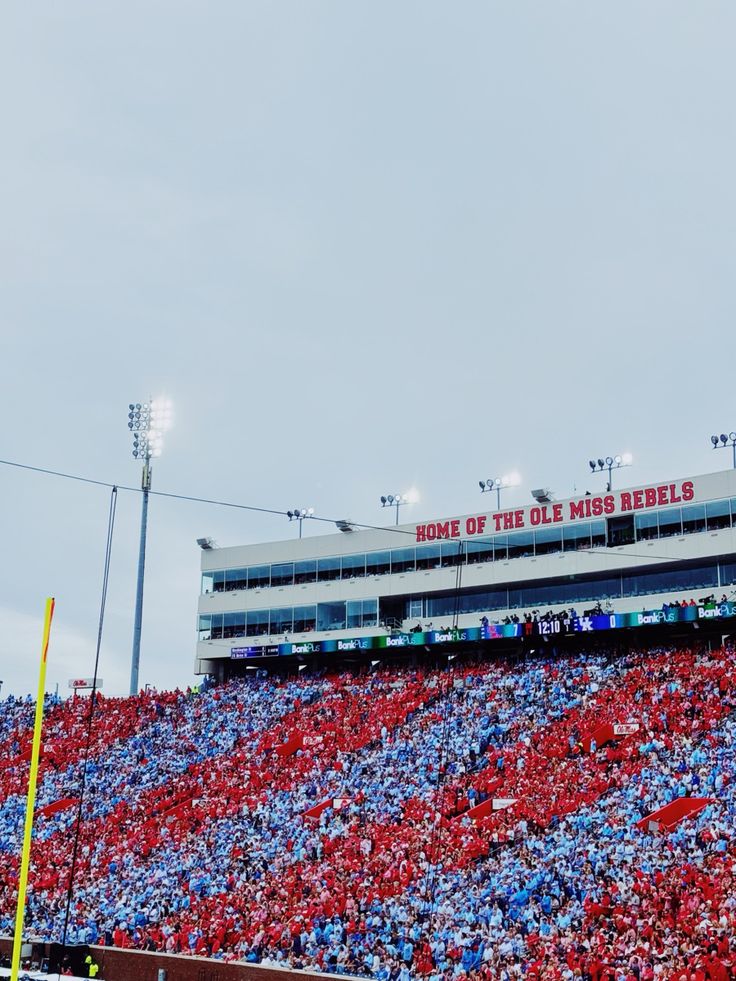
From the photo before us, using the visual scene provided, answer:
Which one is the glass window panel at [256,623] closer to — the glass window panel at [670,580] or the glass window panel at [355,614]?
the glass window panel at [355,614]

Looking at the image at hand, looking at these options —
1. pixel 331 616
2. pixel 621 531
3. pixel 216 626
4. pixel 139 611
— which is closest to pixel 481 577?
pixel 621 531

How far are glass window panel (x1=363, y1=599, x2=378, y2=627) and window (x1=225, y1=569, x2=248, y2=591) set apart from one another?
667 cm

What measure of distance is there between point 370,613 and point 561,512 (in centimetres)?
931

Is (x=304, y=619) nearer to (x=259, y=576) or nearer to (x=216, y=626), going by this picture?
(x=259, y=576)

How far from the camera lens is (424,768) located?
113ft

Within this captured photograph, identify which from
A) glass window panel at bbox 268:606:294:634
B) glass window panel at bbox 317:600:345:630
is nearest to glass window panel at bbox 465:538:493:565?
glass window panel at bbox 317:600:345:630

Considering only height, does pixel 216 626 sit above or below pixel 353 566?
below

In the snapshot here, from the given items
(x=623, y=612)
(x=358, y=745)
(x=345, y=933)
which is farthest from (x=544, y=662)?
(x=345, y=933)

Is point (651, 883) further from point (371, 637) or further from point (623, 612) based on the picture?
point (371, 637)

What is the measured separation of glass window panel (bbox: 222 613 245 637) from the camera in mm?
50562

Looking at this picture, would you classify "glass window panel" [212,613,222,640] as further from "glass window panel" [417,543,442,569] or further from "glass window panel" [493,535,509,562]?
"glass window panel" [493,535,509,562]

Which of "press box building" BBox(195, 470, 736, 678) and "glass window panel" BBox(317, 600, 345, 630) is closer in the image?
"press box building" BBox(195, 470, 736, 678)

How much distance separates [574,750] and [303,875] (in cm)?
832

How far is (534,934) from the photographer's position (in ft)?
79.2
